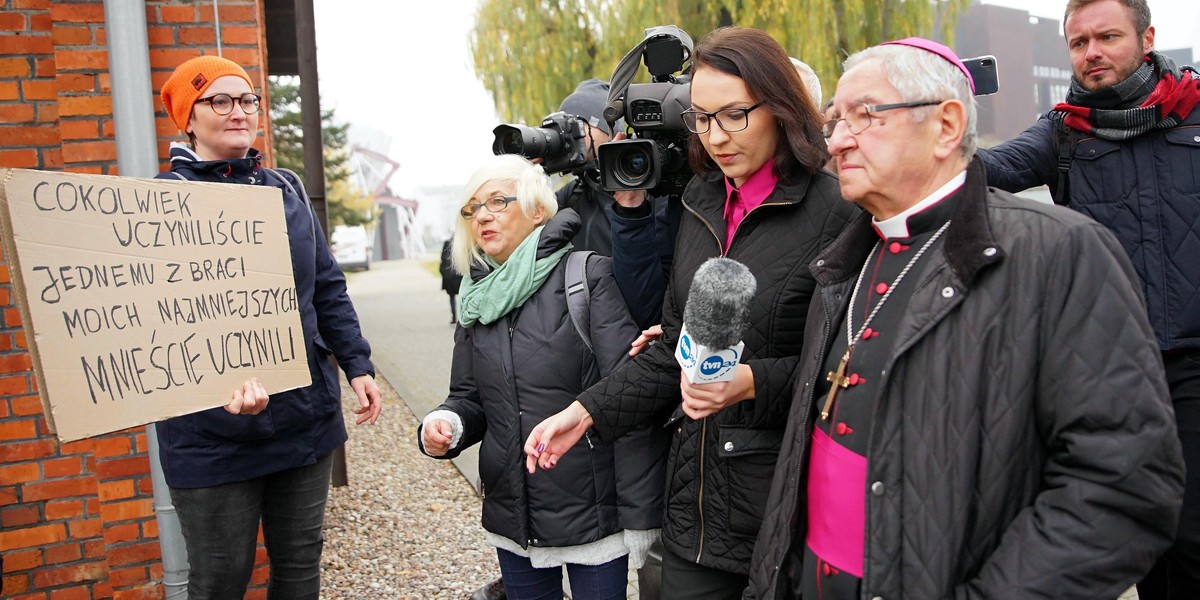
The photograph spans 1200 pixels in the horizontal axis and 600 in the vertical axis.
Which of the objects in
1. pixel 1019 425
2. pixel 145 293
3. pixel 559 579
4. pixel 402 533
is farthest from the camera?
pixel 402 533

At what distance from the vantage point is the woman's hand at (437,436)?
8.32ft

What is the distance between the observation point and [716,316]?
1514mm

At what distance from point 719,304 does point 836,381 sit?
344mm

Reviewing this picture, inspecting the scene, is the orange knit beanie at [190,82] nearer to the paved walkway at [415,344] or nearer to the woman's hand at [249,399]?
the woman's hand at [249,399]

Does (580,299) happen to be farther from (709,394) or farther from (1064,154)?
(1064,154)

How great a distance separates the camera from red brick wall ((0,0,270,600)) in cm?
336

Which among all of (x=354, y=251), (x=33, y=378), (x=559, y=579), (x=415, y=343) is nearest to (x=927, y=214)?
(x=559, y=579)

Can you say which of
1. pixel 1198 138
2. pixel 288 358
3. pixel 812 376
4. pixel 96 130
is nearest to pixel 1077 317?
pixel 812 376

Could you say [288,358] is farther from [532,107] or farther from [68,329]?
[532,107]

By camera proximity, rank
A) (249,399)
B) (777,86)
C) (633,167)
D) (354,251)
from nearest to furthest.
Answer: (777,86) < (249,399) < (633,167) < (354,251)

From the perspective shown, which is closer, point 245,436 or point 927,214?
point 927,214

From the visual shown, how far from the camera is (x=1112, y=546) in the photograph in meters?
1.35

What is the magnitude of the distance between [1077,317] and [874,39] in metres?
9.63

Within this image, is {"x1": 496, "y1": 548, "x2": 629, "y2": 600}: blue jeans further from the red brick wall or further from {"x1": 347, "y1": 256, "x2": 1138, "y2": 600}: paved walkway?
the red brick wall
